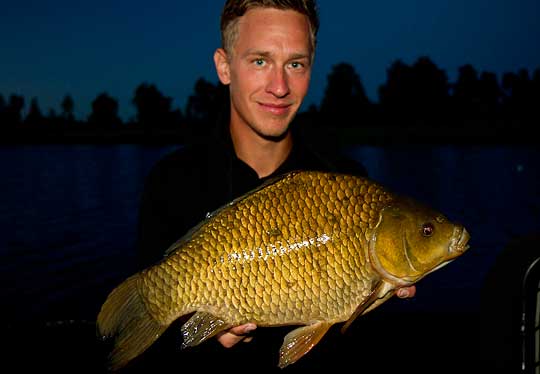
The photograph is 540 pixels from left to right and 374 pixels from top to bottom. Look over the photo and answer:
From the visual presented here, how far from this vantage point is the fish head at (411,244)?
1693 mm

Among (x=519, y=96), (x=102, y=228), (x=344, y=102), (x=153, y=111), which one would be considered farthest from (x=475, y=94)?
(x=102, y=228)

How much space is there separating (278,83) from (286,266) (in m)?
0.86

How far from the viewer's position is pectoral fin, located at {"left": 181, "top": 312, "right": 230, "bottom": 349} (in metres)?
1.67

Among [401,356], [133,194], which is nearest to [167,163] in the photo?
[401,356]

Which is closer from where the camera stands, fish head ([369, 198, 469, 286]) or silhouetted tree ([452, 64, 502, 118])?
fish head ([369, 198, 469, 286])

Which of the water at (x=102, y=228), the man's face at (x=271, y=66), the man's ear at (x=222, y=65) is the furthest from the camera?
the water at (x=102, y=228)

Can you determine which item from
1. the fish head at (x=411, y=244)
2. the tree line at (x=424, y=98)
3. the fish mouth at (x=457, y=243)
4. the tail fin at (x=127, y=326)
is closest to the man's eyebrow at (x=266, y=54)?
the fish head at (x=411, y=244)

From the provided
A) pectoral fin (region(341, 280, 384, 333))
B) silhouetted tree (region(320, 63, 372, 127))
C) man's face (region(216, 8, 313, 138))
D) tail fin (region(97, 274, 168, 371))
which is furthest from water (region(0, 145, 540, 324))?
silhouetted tree (region(320, 63, 372, 127))

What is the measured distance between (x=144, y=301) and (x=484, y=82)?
251 ft

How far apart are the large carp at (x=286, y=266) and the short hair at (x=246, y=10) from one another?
0.87 metres

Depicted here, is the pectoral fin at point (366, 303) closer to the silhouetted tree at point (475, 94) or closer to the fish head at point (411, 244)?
the fish head at point (411, 244)

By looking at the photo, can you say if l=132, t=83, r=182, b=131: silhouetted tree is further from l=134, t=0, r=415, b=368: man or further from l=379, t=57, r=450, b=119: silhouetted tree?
l=134, t=0, r=415, b=368: man

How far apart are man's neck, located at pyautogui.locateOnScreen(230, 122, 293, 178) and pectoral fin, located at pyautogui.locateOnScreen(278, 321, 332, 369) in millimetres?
914

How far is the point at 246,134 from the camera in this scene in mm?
2383
